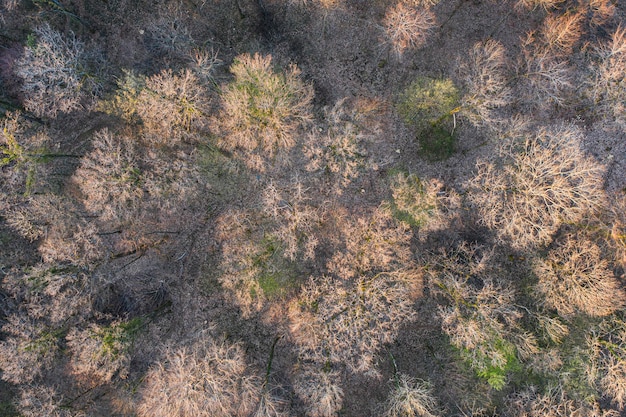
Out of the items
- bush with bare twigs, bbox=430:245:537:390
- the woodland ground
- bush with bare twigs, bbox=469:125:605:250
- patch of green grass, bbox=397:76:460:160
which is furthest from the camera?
patch of green grass, bbox=397:76:460:160

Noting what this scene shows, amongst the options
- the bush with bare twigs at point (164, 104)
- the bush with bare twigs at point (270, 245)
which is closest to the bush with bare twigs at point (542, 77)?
the bush with bare twigs at point (270, 245)

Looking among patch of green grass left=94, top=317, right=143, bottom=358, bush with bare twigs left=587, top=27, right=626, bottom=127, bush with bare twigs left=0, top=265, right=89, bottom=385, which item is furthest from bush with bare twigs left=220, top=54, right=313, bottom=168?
bush with bare twigs left=587, top=27, right=626, bottom=127

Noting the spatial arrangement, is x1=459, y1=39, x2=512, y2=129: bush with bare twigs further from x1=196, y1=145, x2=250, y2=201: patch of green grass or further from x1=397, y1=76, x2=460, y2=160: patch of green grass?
x1=196, y1=145, x2=250, y2=201: patch of green grass

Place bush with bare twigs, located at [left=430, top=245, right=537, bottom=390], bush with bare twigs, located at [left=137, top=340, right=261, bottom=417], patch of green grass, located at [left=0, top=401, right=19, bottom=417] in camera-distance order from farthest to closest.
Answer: patch of green grass, located at [left=0, top=401, right=19, bottom=417] < bush with bare twigs, located at [left=430, top=245, right=537, bottom=390] < bush with bare twigs, located at [left=137, top=340, right=261, bottom=417]

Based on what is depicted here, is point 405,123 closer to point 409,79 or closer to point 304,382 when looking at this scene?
point 409,79

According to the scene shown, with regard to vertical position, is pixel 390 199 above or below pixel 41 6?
below

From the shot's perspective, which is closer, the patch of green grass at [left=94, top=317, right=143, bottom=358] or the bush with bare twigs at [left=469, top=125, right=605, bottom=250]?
the bush with bare twigs at [left=469, top=125, right=605, bottom=250]

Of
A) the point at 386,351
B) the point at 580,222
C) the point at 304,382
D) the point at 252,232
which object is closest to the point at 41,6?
the point at 252,232

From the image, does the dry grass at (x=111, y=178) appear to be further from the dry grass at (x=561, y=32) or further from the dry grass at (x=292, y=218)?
the dry grass at (x=561, y=32)
